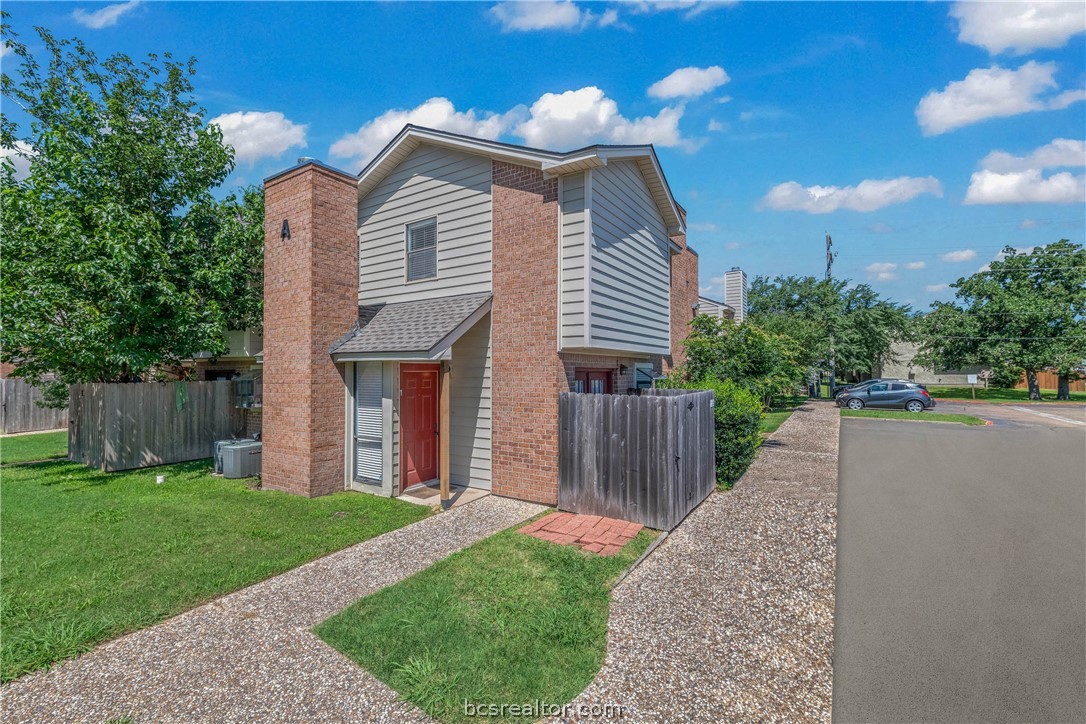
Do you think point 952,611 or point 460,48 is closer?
point 952,611

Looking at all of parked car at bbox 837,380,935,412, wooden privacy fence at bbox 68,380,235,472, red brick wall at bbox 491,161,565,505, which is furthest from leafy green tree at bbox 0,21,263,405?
parked car at bbox 837,380,935,412

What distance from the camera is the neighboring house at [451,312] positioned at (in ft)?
25.9

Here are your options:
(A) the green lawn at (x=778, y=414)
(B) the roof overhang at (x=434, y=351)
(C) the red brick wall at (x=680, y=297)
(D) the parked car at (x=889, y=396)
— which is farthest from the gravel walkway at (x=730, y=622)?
(D) the parked car at (x=889, y=396)

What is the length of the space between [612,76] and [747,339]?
23.4 feet

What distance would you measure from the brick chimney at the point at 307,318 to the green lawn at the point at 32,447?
9.27 meters

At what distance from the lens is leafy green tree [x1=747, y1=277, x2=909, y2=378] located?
2428cm

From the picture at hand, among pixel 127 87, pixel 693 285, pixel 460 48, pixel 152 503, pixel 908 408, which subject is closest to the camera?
pixel 152 503

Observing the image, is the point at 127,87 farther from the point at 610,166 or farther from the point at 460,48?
the point at 610,166

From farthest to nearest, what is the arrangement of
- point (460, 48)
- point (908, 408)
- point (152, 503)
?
1. point (908, 408)
2. point (460, 48)
3. point (152, 503)

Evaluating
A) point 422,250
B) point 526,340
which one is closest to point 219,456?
Result: point 422,250

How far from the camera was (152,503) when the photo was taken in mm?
8141

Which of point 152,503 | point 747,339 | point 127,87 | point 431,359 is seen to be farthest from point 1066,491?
point 127,87

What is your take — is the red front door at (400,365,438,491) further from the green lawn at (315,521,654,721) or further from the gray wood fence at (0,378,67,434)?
the gray wood fence at (0,378,67,434)

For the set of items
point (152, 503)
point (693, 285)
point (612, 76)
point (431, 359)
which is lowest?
point (152, 503)
